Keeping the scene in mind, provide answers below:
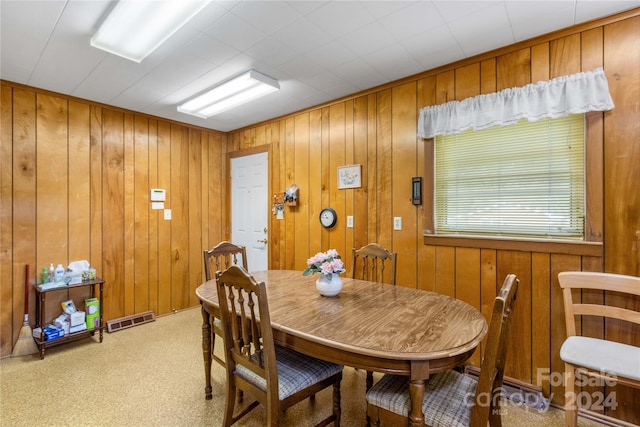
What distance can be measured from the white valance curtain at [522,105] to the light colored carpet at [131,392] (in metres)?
1.99

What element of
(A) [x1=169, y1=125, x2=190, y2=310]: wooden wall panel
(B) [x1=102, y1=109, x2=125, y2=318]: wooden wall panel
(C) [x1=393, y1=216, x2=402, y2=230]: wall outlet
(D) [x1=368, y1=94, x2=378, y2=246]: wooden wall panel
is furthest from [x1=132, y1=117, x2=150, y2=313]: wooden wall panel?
(C) [x1=393, y1=216, x2=402, y2=230]: wall outlet

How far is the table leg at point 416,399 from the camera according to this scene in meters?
1.18

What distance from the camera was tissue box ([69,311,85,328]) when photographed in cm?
290

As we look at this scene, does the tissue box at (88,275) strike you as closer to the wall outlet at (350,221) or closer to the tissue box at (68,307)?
the tissue box at (68,307)

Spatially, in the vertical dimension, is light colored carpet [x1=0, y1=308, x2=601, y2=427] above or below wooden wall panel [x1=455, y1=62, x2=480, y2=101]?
below

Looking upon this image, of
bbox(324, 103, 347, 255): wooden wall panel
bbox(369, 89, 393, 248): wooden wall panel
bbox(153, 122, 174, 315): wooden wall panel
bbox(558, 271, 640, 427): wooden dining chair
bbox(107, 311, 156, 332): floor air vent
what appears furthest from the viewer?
bbox(153, 122, 174, 315): wooden wall panel

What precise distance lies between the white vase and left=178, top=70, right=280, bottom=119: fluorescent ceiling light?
1.79 metres

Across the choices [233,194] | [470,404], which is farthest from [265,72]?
[470,404]

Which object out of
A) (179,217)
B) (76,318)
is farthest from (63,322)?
(179,217)

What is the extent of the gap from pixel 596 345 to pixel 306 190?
2.70 meters

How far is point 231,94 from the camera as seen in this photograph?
9.55 ft

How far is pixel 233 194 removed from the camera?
445cm

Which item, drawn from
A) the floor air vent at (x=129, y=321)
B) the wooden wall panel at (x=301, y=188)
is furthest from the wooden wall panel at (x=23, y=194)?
the wooden wall panel at (x=301, y=188)

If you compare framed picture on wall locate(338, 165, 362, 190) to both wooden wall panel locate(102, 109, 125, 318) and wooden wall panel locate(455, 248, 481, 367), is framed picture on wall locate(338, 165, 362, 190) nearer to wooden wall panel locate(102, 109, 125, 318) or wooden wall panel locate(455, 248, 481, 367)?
wooden wall panel locate(455, 248, 481, 367)
